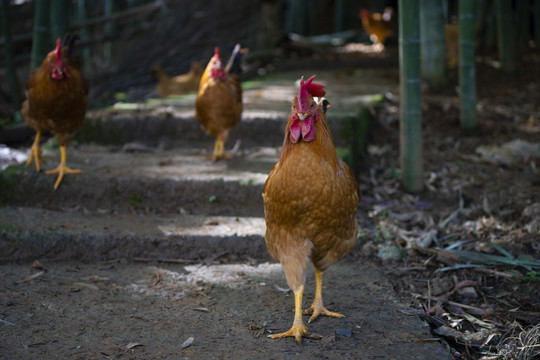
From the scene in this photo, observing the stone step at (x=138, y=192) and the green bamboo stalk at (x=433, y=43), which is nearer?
the stone step at (x=138, y=192)

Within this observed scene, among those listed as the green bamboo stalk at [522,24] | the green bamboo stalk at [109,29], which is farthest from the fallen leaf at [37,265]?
the green bamboo stalk at [522,24]

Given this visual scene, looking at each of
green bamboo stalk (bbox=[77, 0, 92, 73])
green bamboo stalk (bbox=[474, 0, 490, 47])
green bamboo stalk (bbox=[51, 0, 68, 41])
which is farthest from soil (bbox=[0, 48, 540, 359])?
green bamboo stalk (bbox=[77, 0, 92, 73])

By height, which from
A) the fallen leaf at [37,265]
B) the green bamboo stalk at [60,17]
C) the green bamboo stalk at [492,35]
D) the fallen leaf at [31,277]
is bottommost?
the fallen leaf at [31,277]

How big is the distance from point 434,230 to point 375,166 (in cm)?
171

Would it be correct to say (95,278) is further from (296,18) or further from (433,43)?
(296,18)

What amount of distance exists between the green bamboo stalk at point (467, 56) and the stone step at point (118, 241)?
130 inches

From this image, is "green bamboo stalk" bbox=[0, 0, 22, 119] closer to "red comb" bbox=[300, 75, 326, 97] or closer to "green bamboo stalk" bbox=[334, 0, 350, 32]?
"red comb" bbox=[300, 75, 326, 97]

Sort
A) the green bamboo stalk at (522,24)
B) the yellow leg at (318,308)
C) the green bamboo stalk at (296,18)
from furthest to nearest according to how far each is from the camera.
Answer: the green bamboo stalk at (296,18) < the green bamboo stalk at (522,24) < the yellow leg at (318,308)

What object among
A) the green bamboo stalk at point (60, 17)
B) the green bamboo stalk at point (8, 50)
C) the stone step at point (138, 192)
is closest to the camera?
the stone step at point (138, 192)

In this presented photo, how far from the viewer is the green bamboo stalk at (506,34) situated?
812 centimetres

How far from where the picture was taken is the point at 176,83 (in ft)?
31.3

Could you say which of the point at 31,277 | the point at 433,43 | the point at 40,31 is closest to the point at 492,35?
the point at 433,43

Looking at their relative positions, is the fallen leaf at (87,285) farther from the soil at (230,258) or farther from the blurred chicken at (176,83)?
the blurred chicken at (176,83)

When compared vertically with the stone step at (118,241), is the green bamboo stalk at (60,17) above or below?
above
